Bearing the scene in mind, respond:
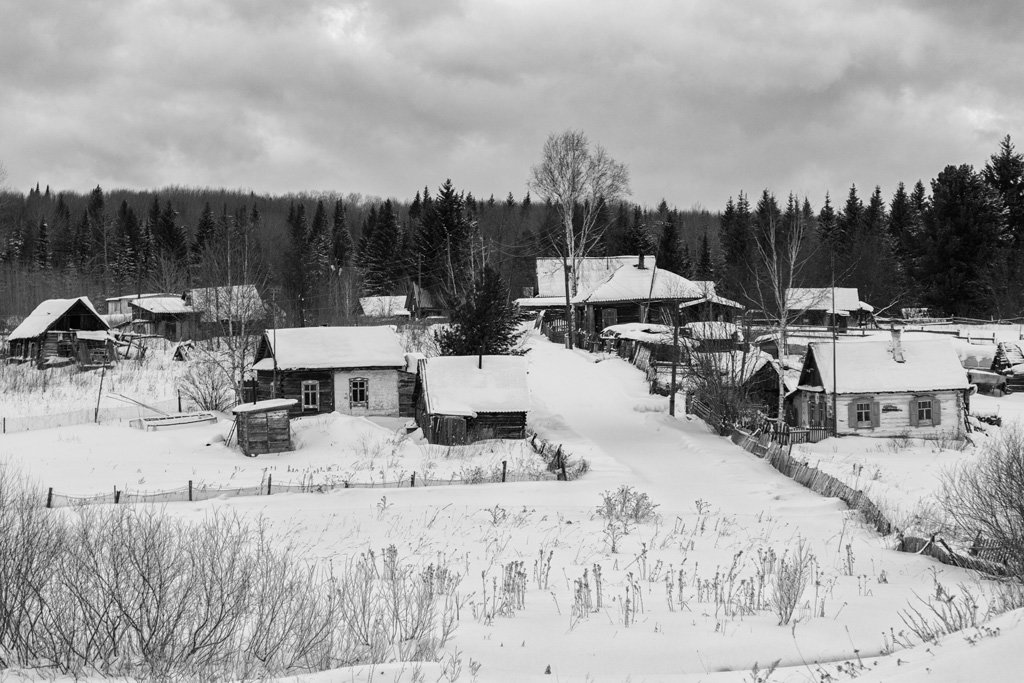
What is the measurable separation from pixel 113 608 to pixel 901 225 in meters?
96.1

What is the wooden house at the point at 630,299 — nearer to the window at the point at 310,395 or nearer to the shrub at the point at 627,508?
the window at the point at 310,395

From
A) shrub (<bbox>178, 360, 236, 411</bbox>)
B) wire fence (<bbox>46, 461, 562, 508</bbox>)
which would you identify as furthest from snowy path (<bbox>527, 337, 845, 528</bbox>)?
shrub (<bbox>178, 360, 236, 411</bbox>)

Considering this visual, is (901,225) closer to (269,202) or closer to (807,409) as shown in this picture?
(807,409)

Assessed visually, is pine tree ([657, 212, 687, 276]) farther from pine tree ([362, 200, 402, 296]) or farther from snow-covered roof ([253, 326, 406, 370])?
snow-covered roof ([253, 326, 406, 370])

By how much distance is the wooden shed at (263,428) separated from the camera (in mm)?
27078

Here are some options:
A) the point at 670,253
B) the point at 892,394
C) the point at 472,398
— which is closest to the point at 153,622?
the point at 472,398

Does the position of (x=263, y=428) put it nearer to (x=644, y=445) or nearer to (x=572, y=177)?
(x=644, y=445)

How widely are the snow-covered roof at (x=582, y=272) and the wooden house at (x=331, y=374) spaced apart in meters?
31.4

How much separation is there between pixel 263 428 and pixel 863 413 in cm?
2232

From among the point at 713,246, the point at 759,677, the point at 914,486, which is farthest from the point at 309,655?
the point at 713,246

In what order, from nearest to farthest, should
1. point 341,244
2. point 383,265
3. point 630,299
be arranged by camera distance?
point 630,299 → point 383,265 → point 341,244

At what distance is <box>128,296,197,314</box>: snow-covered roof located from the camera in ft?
217

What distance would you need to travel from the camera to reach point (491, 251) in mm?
55969

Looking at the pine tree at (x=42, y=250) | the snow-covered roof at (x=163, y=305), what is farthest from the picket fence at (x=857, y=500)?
the pine tree at (x=42, y=250)
